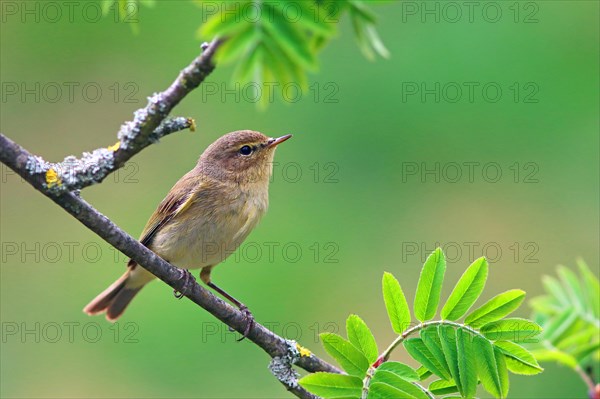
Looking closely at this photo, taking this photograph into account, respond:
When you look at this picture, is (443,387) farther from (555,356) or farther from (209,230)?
(209,230)

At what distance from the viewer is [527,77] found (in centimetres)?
710

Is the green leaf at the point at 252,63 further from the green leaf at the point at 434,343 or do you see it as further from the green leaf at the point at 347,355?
the green leaf at the point at 434,343

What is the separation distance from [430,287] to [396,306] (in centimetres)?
12

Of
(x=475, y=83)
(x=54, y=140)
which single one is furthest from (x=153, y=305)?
(x=475, y=83)

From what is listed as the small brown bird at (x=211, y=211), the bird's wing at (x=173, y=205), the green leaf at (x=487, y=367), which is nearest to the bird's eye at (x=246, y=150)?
the small brown bird at (x=211, y=211)

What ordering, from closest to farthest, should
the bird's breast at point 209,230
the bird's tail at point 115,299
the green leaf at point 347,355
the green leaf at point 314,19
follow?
1. the green leaf at point 314,19
2. the green leaf at point 347,355
3. the bird's breast at point 209,230
4. the bird's tail at point 115,299

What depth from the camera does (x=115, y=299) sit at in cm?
481

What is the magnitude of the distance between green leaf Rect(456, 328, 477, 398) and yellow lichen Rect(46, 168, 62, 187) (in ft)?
3.91

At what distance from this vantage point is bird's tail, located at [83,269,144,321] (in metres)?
4.75

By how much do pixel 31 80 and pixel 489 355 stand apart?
627cm

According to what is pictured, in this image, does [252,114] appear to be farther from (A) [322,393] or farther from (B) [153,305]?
(A) [322,393]

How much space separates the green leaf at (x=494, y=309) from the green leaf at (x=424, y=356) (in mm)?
152

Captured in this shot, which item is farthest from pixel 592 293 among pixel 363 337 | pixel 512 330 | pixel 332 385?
pixel 332 385

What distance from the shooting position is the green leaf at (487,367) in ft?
7.32
